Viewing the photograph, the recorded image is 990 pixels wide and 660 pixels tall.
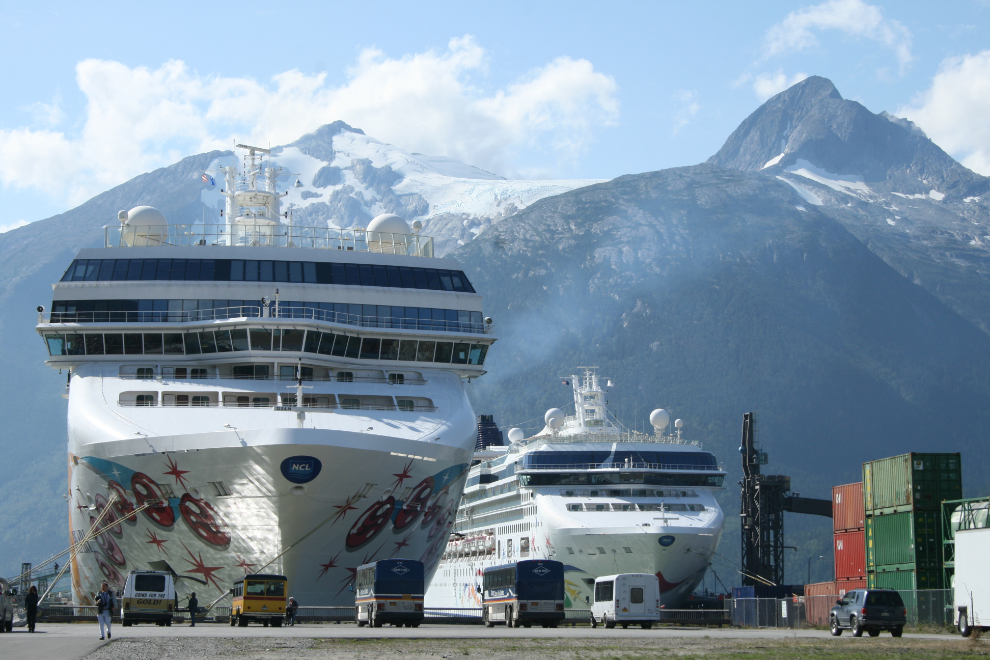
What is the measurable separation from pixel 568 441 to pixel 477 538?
1520cm

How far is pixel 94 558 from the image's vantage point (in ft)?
119

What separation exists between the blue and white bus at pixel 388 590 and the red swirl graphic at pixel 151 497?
5844 mm

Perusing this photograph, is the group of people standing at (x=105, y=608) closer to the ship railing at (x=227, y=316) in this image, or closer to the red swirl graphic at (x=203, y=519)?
the red swirl graphic at (x=203, y=519)

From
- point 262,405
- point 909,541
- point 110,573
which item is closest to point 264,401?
point 262,405

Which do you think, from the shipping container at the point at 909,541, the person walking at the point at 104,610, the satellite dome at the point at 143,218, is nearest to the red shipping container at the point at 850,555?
the shipping container at the point at 909,541

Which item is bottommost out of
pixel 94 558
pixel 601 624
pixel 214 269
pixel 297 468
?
pixel 601 624

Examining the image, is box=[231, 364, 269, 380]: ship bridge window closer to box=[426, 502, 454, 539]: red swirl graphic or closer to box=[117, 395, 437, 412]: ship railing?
box=[117, 395, 437, 412]: ship railing

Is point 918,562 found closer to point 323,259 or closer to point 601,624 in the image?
point 601,624

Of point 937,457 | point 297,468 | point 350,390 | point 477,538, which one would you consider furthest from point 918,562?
point 477,538

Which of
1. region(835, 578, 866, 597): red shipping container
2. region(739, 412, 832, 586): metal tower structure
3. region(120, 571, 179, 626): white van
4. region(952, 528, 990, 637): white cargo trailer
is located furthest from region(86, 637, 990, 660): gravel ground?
region(739, 412, 832, 586): metal tower structure

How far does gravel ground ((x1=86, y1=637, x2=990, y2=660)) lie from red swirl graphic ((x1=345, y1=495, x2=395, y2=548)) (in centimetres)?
620

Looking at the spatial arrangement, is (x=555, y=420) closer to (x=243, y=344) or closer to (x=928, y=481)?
(x=928, y=481)

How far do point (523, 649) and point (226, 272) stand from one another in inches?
895

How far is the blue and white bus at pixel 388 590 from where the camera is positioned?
113 feet
